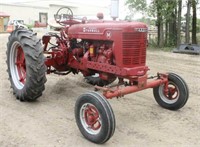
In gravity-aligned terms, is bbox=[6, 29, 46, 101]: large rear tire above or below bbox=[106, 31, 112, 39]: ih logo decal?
below

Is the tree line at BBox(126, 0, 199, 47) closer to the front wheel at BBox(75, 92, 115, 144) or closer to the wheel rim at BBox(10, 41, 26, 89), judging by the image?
the wheel rim at BBox(10, 41, 26, 89)

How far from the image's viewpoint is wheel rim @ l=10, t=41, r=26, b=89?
17.1 ft

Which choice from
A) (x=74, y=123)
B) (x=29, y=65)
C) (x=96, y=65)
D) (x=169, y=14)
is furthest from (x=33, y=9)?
(x=74, y=123)

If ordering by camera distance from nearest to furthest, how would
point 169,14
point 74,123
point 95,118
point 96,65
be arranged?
1. point 95,118
2. point 74,123
3. point 96,65
4. point 169,14

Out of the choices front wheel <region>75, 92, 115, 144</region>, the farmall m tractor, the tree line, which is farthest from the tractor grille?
the tree line

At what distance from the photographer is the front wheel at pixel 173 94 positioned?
452cm

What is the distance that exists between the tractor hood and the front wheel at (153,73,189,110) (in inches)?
41.1

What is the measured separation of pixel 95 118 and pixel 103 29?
1281 mm

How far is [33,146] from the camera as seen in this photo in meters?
3.45

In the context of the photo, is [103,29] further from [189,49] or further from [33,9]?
[33,9]

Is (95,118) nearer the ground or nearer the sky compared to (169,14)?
nearer the ground

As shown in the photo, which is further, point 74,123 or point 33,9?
point 33,9

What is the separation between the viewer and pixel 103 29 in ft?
13.7

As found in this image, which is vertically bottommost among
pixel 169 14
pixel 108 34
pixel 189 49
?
pixel 189 49
